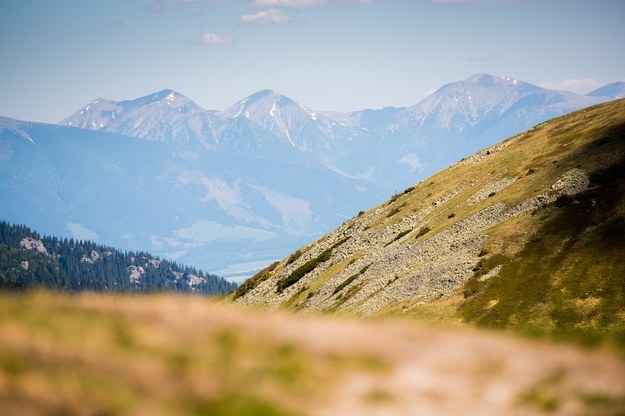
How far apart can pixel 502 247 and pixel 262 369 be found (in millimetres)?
56436

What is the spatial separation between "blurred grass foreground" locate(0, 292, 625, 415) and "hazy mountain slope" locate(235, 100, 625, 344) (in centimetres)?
3505

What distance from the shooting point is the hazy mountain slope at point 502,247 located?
5638 cm

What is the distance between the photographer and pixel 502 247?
69.1 m

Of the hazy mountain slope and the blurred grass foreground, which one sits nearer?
the blurred grass foreground

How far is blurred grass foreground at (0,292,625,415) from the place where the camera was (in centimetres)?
1473

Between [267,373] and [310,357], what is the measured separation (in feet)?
5.55

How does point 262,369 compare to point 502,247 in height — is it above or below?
above

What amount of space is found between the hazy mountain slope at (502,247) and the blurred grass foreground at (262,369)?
3505cm

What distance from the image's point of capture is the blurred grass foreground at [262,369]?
580 inches

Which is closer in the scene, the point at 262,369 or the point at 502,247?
the point at 262,369

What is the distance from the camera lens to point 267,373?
1644cm

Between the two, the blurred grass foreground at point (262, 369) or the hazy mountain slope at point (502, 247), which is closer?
the blurred grass foreground at point (262, 369)

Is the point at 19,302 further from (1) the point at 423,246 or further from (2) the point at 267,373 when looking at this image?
(1) the point at 423,246

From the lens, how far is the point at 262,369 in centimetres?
1661
